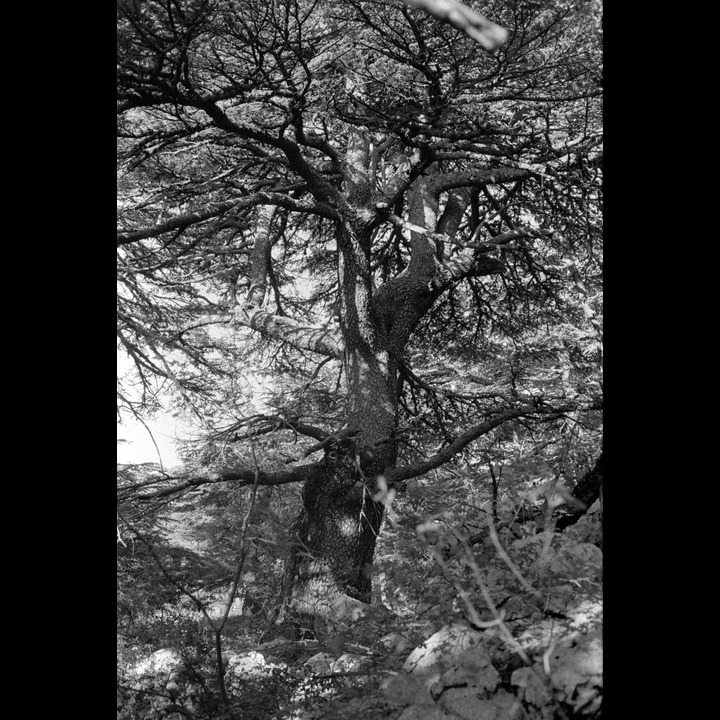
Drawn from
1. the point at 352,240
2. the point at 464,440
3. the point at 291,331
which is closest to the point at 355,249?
the point at 352,240

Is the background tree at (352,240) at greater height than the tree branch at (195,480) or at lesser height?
greater

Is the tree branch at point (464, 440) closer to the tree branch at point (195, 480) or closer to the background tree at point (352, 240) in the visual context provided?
the background tree at point (352, 240)

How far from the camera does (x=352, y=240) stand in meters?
4.19

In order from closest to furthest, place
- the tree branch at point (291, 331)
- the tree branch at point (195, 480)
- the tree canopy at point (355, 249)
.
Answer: the tree canopy at point (355, 249), the tree branch at point (195, 480), the tree branch at point (291, 331)

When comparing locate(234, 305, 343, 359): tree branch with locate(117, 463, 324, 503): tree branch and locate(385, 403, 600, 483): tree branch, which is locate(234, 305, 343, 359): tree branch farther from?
locate(385, 403, 600, 483): tree branch

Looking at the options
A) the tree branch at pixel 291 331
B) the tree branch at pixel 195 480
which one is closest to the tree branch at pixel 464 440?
the tree branch at pixel 195 480

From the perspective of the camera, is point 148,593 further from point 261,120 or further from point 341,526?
point 261,120

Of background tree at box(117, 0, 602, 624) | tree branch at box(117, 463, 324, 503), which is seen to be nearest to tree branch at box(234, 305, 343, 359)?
background tree at box(117, 0, 602, 624)

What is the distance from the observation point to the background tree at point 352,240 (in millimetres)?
2889

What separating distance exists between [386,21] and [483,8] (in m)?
0.50

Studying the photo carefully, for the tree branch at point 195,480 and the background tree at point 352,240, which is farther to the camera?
the tree branch at point 195,480

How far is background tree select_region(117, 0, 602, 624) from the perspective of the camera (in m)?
2.89

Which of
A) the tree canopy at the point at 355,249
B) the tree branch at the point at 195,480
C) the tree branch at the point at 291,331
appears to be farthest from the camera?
the tree branch at the point at 291,331
